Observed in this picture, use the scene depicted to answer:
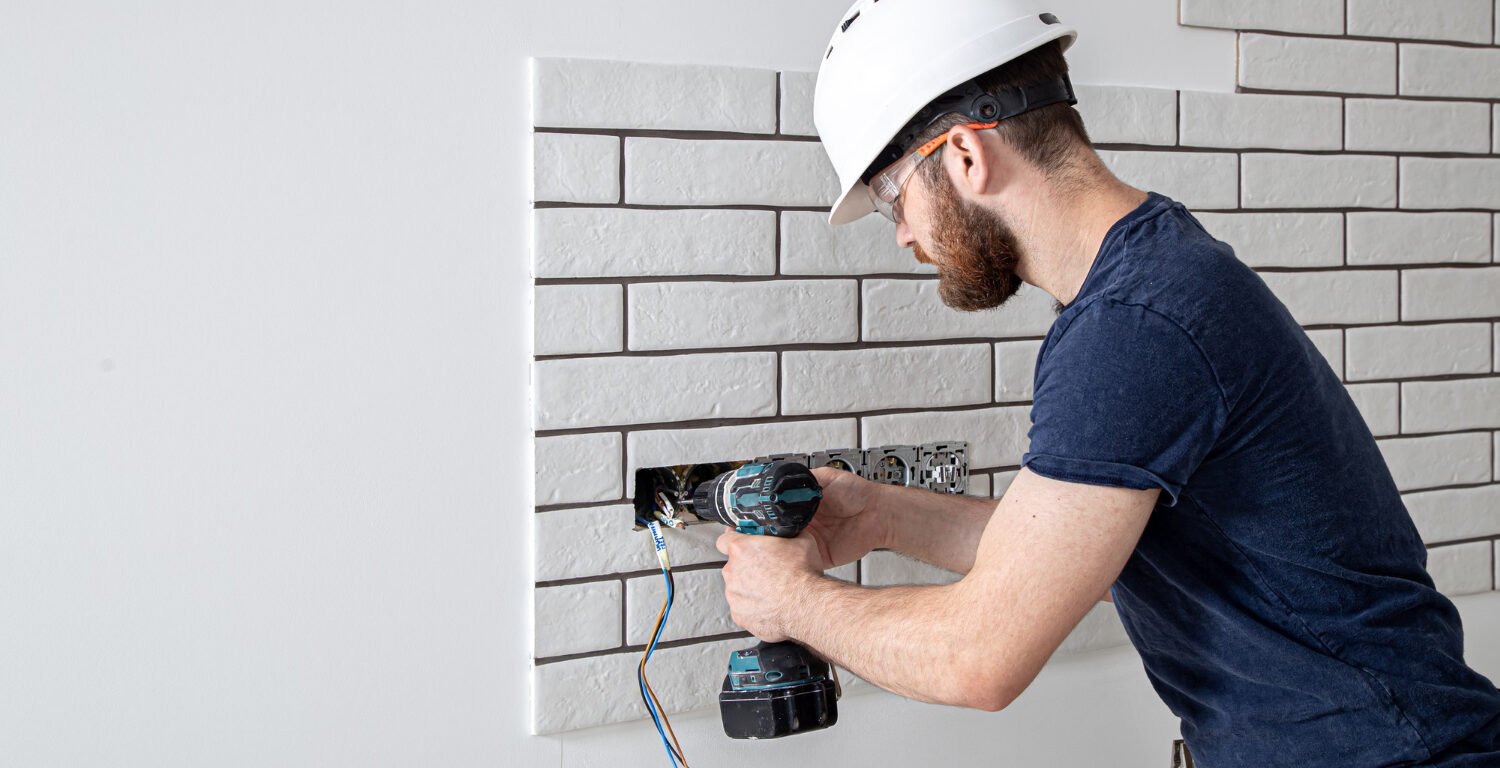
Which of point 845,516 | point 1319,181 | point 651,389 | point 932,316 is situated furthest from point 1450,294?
point 651,389

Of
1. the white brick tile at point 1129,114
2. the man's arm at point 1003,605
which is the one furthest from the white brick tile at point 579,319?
the white brick tile at point 1129,114

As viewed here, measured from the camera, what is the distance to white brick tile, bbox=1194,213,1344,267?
5.79 ft

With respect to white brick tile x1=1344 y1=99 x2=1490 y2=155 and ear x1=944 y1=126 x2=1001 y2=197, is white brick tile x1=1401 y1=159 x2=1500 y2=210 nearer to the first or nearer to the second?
white brick tile x1=1344 y1=99 x2=1490 y2=155

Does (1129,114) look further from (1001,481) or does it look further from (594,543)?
(594,543)

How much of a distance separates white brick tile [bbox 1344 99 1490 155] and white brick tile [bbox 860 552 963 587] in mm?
1034

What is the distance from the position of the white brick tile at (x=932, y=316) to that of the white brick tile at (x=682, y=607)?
0.42m

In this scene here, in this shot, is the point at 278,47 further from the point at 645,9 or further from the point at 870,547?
the point at 870,547

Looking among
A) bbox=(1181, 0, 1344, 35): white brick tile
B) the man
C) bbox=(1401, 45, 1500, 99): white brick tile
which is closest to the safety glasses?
the man

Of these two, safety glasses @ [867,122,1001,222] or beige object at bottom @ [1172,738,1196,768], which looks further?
beige object at bottom @ [1172,738,1196,768]

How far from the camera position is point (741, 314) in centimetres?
150

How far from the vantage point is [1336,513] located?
1099 millimetres

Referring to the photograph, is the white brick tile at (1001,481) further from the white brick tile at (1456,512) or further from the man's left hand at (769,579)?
the white brick tile at (1456,512)

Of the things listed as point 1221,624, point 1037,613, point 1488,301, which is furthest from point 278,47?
point 1488,301

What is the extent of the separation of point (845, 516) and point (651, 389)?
1.05ft
